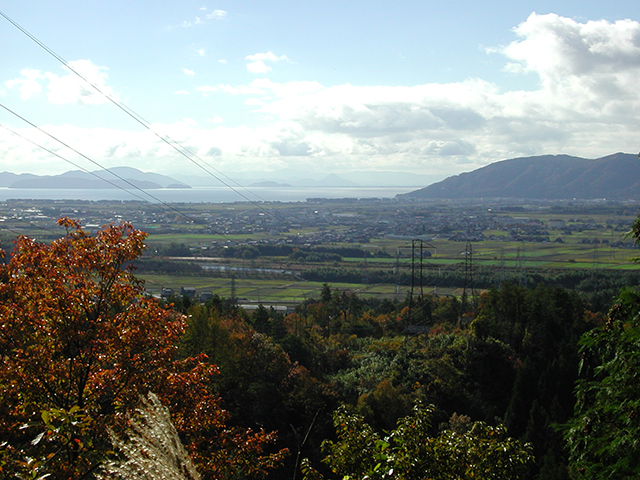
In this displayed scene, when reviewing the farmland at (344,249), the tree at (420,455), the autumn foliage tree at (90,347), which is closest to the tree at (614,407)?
the tree at (420,455)

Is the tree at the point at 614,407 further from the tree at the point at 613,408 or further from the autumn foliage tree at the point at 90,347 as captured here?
the autumn foliage tree at the point at 90,347

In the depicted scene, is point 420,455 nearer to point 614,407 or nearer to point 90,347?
point 614,407

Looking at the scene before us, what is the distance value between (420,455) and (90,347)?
420 cm

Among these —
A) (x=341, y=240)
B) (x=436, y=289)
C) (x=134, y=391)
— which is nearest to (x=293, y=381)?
(x=134, y=391)

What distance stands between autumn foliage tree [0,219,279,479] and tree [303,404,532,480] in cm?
134

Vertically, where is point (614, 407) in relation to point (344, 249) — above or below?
above

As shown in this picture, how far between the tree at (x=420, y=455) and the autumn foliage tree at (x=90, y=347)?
134 cm

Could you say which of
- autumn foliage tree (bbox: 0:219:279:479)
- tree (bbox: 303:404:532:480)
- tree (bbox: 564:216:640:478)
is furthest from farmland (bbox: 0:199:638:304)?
tree (bbox: 303:404:532:480)

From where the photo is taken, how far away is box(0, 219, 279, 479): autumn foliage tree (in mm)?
6020

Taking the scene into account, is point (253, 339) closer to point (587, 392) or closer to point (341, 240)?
point (587, 392)

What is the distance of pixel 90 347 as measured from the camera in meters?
6.37

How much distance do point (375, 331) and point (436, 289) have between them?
25.0 metres

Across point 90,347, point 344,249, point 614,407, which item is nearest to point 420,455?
point 614,407

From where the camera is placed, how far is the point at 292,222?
452ft
